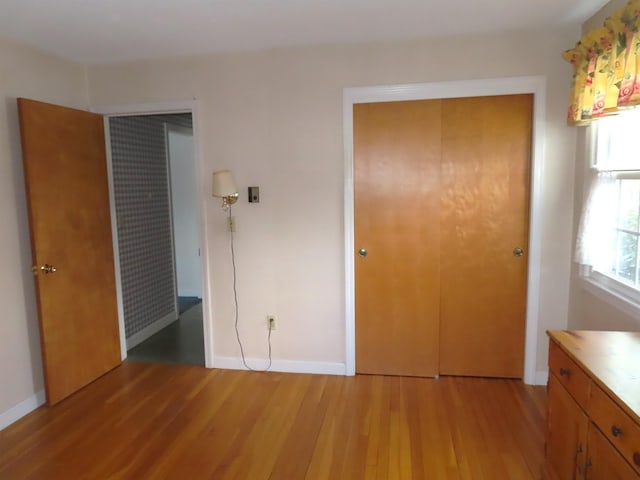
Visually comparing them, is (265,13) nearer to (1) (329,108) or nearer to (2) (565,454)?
(1) (329,108)

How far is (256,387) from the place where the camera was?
3.10 metres

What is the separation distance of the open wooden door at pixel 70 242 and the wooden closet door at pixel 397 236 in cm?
196

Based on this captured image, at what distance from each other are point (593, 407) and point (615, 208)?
4.42 ft

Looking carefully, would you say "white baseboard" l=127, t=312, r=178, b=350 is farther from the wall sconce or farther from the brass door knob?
the wall sconce

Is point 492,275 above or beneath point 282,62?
beneath

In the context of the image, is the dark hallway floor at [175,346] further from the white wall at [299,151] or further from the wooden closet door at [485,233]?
the wooden closet door at [485,233]

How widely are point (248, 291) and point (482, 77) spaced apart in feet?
7.39

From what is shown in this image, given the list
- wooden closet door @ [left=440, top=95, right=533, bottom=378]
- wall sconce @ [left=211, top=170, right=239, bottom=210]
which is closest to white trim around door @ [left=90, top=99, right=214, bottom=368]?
wall sconce @ [left=211, top=170, right=239, bottom=210]

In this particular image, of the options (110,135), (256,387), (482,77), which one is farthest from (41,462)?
(482,77)

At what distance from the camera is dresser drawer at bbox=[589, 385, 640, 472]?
1.30 metres

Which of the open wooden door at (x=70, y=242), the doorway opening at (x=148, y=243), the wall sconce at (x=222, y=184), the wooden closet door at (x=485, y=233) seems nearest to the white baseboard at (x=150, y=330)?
the doorway opening at (x=148, y=243)

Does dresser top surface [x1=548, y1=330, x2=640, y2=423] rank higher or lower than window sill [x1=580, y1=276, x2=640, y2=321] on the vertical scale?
lower

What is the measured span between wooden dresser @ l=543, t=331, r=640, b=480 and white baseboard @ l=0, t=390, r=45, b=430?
3069mm

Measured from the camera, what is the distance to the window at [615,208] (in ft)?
7.20
